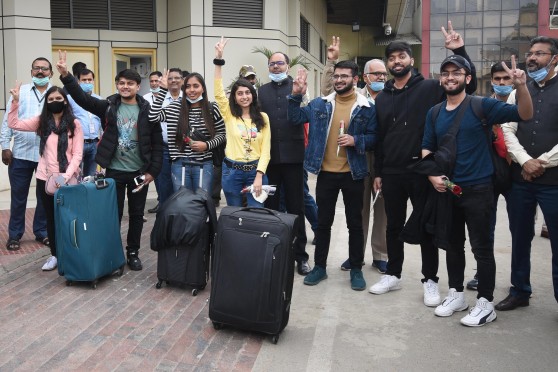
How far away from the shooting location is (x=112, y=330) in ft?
13.6

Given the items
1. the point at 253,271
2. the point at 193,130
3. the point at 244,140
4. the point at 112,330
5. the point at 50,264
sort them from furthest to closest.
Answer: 1. the point at 50,264
2. the point at 193,130
3. the point at 244,140
4. the point at 112,330
5. the point at 253,271

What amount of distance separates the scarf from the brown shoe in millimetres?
4275

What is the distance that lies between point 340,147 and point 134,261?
96.9 inches

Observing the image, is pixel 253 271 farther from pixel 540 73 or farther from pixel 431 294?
pixel 540 73

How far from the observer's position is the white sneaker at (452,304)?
A: 4.52 m

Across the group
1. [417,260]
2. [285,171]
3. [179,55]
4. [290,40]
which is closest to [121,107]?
[285,171]

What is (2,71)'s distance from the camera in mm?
10883

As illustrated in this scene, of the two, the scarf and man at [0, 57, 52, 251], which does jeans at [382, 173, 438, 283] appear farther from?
man at [0, 57, 52, 251]

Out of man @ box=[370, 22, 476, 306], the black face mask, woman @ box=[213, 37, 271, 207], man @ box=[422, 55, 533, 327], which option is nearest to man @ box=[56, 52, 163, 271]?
the black face mask

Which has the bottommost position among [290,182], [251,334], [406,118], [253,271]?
[251,334]

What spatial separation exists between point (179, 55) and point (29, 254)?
26.7 ft

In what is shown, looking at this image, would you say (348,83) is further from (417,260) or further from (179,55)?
(179,55)

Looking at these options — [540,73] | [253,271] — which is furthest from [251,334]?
[540,73]

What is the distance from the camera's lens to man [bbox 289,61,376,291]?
5105mm
